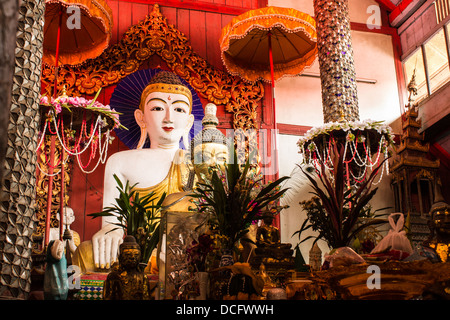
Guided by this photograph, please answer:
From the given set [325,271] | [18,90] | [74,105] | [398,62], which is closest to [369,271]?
[325,271]

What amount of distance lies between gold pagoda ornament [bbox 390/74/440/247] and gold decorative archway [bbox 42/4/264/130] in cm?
170

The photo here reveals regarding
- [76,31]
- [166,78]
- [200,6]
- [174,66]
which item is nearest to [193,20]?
[200,6]

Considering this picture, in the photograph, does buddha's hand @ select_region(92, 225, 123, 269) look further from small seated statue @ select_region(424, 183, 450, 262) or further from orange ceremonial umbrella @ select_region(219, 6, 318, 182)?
small seated statue @ select_region(424, 183, 450, 262)

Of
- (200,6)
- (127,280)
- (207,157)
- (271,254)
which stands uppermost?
(200,6)

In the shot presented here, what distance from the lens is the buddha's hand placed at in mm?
3955

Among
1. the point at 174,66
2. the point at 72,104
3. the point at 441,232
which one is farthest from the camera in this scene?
the point at 174,66

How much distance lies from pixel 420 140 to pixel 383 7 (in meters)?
2.16

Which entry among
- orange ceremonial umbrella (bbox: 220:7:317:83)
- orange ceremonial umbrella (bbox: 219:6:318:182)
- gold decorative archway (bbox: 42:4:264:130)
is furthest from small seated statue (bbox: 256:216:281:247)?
gold decorative archway (bbox: 42:4:264:130)

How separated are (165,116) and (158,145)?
32 cm

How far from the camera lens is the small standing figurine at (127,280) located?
2115 mm

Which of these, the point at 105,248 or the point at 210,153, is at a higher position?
the point at 210,153

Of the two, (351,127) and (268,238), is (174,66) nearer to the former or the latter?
(351,127)

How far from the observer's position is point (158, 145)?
576cm

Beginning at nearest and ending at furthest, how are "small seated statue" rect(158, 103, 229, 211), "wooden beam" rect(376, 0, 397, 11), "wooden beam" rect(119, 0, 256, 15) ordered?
"small seated statue" rect(158, 103, 229, 211)
"wooden beam" rect(119, 0, 256, 15)
"wooden beam" rect(376, 0, 397, 11)
